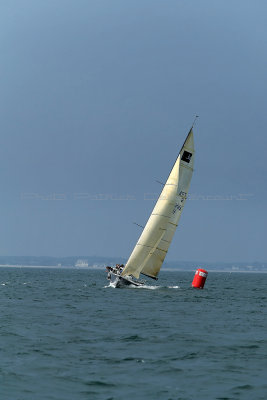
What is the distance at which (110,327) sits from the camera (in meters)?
28.2

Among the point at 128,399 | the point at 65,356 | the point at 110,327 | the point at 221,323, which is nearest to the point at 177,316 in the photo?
the point at 221,323

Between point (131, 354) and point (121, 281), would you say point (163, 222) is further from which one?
point (131, 354)

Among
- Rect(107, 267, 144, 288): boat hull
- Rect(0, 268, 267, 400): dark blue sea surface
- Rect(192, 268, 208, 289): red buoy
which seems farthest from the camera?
Rect(192, 268, 208, 289): red buoy

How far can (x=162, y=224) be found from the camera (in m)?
53.1

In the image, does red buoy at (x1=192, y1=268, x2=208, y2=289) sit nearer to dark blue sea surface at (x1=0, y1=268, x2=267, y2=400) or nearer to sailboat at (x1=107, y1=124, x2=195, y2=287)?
sailboat at (x1=107, y1=124, x2=195, y2=287)

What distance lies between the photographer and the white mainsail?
53.2 m

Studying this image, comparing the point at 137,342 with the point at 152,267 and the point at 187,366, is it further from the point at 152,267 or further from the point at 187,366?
the point at 152,267

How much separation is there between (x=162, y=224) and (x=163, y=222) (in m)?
0.19

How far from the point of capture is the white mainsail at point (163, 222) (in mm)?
53250

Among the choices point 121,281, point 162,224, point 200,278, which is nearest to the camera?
point 162,224

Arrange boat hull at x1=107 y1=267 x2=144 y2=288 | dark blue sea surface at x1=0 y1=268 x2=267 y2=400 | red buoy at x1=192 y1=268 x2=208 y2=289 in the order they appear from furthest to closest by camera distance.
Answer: red buoy at x1=192 y1=268 x2=208 y2=289
boat hull at x1=107 y1=267 x2=144 y2=288
dark blue sea surface at x1=0 y1=268 x2=267 y2=400

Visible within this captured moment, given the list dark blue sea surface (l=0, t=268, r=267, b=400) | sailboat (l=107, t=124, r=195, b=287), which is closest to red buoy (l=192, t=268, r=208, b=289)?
sailboat (l=107, t=124, r=195, b=287)

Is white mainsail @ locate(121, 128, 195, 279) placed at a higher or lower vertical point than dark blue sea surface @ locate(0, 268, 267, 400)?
higher

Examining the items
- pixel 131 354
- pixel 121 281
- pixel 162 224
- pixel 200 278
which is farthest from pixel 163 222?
pixel 131 354
